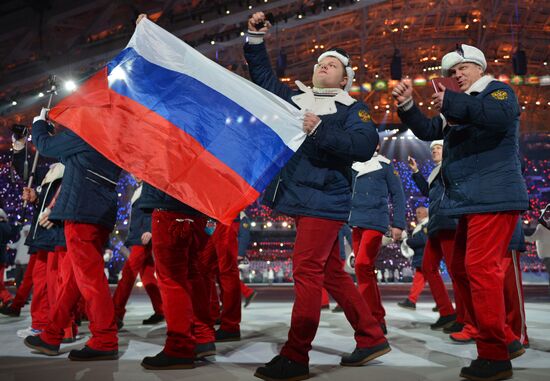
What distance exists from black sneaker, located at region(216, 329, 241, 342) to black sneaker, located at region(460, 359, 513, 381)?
1833 mm

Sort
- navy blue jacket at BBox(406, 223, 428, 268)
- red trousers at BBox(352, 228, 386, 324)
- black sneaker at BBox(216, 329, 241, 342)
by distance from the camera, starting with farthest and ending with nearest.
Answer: navy blue jacket at BBox(406, 223, 428, 268), red trousers at BBox(352, 228, 386, 324), black sneaker at BBox(216, 329, 241, 342)

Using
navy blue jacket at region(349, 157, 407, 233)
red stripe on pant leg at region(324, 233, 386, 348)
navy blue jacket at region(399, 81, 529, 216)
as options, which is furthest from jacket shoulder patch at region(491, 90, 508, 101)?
navy blue jacket at region(349, 157, 407, 233)

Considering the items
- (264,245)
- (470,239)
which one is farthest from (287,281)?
(470,239)

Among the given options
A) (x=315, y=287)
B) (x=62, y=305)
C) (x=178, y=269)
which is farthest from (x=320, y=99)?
(x=62, y=305)

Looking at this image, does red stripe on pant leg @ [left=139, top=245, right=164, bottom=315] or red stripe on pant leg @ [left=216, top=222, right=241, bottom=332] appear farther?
red stripe on pant leg @ [left=139, top=245, right=164, bottom=315]

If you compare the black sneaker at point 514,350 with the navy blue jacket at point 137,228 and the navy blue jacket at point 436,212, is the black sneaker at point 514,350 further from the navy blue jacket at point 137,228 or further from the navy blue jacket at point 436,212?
the navy blue jacket at point 137,228

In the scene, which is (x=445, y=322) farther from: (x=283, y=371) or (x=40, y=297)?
(x=40, y=297)

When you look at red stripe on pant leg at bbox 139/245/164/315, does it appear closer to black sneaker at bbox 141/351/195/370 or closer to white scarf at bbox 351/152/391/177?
white scarf at bbox 351/152/391/177

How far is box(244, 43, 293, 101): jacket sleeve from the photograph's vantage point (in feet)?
11.1

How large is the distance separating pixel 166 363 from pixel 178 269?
50 centimetres

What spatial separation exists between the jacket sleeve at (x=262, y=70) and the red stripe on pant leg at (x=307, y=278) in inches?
34.3

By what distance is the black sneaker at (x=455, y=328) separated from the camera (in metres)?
4.55

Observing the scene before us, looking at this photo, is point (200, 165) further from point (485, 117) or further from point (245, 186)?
point (485, 117)

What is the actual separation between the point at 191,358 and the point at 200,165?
104 centimetres
